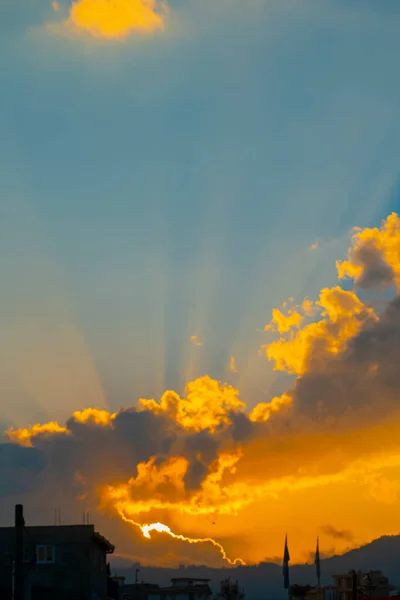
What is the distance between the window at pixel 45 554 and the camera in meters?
89.4

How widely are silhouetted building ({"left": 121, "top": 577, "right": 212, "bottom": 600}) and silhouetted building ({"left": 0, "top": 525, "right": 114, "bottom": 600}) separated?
48.8 meters

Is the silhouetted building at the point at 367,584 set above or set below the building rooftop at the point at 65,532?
below

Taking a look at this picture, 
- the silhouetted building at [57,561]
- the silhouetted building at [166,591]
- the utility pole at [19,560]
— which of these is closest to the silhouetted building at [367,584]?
the silhouetted building at [166,591]

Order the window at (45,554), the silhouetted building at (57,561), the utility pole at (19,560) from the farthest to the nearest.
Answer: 1. the window at (45,554)
2. the silhouetted building at (57,561)
3. the utility pole at (19,560)

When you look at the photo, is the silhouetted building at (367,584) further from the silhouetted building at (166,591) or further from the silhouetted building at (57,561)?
the silhouetted building at (57,561)

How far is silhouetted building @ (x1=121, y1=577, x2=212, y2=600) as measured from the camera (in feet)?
459

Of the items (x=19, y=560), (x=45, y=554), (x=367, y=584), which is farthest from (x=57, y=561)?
(x=367, y=584)

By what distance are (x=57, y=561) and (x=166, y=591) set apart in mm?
59626

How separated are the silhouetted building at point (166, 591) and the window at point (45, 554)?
49.5 metres

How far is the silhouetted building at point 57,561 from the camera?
288 feet

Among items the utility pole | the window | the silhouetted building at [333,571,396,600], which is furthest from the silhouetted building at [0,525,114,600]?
the silhouetted building at [333,571,396,600]

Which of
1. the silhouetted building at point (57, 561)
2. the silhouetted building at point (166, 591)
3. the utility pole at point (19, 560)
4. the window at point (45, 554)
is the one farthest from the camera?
the silhouetted building at point (166, 591)

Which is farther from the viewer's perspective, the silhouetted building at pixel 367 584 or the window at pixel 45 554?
the silhouetted building at pixel 367 584

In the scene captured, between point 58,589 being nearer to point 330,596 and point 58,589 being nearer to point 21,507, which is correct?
point 21,507
